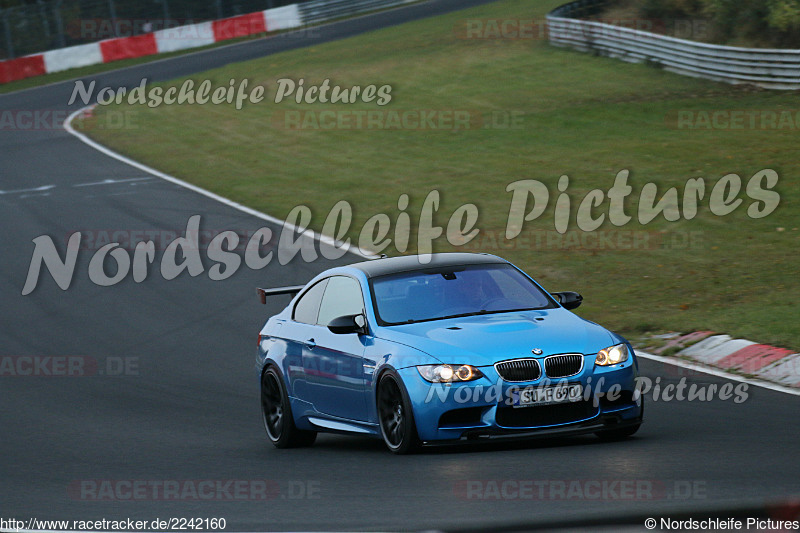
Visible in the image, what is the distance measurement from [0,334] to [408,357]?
32.1 feet

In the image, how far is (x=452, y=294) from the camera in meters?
10.1

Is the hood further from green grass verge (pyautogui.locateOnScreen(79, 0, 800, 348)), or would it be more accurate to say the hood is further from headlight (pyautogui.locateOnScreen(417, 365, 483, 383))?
green grass verge (pyautogui.locateOnScreen(79, 0, 800, 348))

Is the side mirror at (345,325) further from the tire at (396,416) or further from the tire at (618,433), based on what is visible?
the tire at (618,433)

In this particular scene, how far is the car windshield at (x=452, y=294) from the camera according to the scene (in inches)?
392

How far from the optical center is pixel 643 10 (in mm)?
40562

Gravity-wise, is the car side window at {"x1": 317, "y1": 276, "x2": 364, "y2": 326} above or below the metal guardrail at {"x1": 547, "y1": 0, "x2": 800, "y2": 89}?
above

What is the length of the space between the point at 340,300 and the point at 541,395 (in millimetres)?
2384

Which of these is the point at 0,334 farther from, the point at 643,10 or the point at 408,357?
the point at 643,10

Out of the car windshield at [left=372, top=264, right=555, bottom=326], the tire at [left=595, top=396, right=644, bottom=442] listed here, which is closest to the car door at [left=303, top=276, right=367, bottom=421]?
the car windshield at [left=372, top=264, right=555, bottom=326]

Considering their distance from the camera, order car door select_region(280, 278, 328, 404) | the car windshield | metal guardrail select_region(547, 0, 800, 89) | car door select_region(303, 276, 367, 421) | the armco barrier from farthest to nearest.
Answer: the armco barrier, metal guardrail select_region(547, 0, 800, 89), car door select_region(280, 278, 328, 404), the car windshield, car door select_region(303, 276, 367, 421)

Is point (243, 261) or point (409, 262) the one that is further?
point (243, 261)

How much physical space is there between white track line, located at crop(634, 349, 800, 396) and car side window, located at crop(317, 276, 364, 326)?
3.91 metres

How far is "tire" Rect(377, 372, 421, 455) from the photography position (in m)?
9.01

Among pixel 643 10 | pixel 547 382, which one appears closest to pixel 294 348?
pixel 547 382
